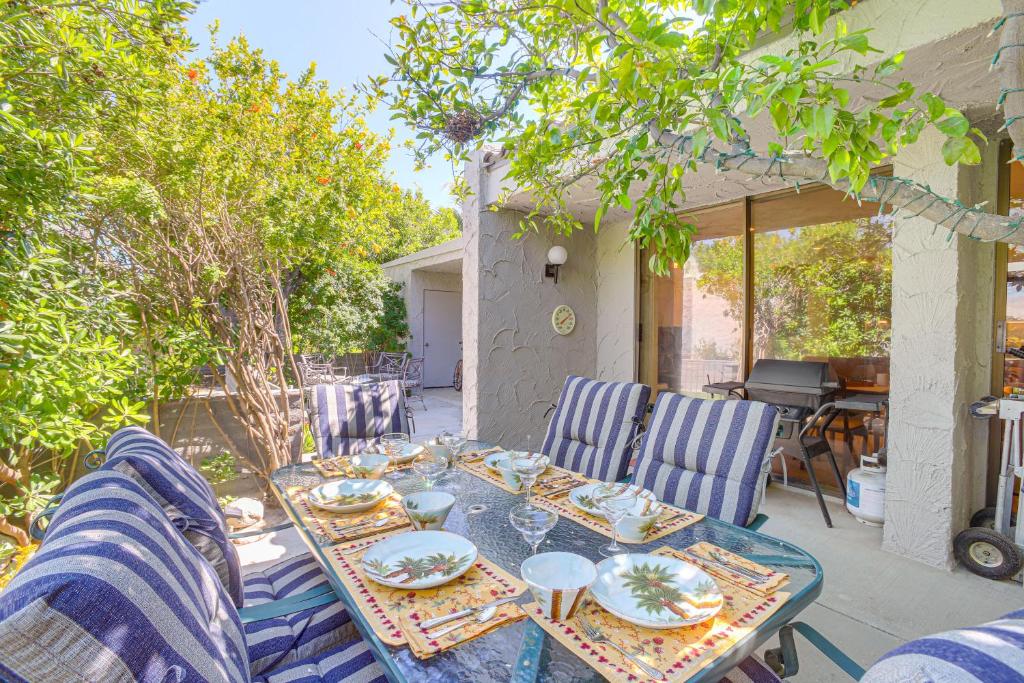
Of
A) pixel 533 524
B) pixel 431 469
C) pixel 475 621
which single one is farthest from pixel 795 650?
pixel 431 469

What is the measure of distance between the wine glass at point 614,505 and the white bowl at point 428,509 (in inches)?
19.9

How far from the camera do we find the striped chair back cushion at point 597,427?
262cm

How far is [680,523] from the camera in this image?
1.61 meters

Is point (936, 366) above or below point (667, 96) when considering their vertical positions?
below

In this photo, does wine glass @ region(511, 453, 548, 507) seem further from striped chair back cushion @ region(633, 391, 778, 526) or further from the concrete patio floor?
the concrete patio floor

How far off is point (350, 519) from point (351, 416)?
1.46m

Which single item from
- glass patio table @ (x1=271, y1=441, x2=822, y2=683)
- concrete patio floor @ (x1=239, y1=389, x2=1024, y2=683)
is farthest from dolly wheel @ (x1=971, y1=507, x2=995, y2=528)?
glass patio table @ (x1=271, y1=441, x2=822, y2=683)

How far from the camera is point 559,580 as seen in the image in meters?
1.18

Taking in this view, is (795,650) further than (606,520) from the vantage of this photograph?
No

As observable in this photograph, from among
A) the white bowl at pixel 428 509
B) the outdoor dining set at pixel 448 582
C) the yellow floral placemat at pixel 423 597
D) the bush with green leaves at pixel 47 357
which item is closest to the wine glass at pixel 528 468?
the outdoor dining set at pixel 448 582

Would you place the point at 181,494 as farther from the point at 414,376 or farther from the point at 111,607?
the point at 414,376

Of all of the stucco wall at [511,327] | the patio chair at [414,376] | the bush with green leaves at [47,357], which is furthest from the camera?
the patio chair at [414,376]

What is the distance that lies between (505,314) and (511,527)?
3191 mm

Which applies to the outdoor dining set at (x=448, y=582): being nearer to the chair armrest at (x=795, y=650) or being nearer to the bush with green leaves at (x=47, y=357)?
the chair armrest at (x=795, y=650)
